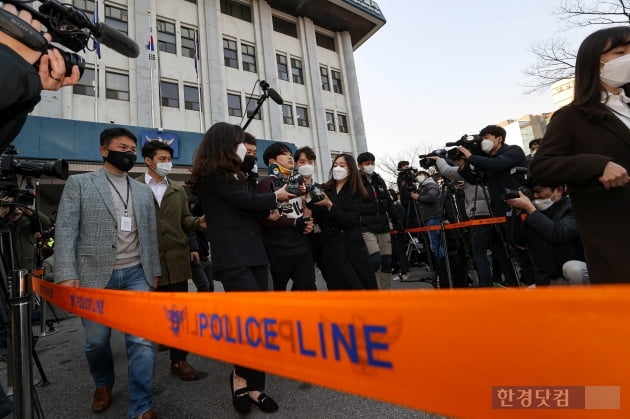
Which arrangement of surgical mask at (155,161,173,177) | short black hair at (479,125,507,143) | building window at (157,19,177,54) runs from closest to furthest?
surgical mask at (155,161,173,177) → short black hair at (479,125,507,143) → building window at (157,19,177,54)

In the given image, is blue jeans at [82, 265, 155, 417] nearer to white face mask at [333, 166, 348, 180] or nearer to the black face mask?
the black face mask

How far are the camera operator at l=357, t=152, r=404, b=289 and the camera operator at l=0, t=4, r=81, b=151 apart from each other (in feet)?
9.79

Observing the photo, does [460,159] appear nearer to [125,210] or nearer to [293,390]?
[293,390]

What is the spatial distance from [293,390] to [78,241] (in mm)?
1955

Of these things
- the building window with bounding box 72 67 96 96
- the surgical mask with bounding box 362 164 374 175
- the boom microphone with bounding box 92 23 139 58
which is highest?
the building window with bounding box 72 67 96 96

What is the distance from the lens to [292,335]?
2.39ft

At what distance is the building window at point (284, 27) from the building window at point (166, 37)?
655 centimetres

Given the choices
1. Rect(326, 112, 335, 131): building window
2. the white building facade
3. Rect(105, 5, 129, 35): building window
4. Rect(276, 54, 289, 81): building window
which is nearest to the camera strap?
the white building facade

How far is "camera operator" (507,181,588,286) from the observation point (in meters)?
2.79

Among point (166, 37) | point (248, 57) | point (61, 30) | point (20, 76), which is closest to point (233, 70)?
point (248, 57)

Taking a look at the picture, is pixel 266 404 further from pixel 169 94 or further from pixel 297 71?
pixel 297 71

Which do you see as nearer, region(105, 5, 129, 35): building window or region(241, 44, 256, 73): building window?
region(105, 5, 129, 35): building window

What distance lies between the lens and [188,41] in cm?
1683

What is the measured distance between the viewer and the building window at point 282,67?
20069 millimetres
